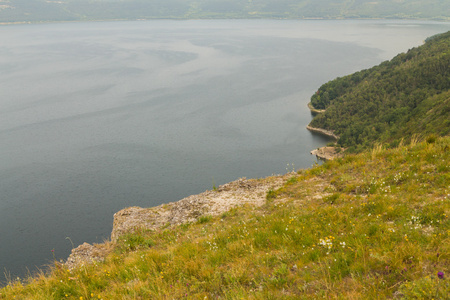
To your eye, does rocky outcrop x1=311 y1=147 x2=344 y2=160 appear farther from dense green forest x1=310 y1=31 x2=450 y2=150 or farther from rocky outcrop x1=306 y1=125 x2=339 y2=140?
rocky outcrop x1=306 y1=125 x2=339 y2=140

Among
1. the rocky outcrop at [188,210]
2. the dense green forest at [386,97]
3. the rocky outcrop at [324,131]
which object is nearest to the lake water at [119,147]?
the rocky outcrop at [324,131]

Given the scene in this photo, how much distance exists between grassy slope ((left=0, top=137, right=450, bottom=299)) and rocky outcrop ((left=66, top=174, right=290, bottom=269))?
3.52 metres

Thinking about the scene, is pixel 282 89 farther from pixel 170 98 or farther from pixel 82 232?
pixel 82 232

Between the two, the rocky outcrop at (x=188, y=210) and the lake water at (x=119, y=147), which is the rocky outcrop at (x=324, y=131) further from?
the rocky outcrop at (x=188, y=210)

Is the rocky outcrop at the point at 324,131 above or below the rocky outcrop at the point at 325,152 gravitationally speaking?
above

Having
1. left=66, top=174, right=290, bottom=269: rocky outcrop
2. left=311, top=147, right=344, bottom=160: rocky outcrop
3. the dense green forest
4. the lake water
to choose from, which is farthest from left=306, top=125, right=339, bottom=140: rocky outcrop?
left=66, top=174, right=290, bottom=269: rocky outcrop

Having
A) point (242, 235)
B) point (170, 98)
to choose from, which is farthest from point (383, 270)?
point (170, 98)

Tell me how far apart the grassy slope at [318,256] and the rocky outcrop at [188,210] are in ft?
11.6

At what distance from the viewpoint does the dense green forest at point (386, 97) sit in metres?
118

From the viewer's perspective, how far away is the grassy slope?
6.54 meters

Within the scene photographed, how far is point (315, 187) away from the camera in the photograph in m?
16.3

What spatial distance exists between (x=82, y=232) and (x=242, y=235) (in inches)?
2823

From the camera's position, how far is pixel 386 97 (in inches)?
5497

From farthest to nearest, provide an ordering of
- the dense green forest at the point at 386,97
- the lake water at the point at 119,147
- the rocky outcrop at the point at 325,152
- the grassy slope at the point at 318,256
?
the dense green forest at the point at 386,97, the rocky outcrop at the point at 325,152, the lake water at the point at 119,147, the grassy slope at the point at 318,256
